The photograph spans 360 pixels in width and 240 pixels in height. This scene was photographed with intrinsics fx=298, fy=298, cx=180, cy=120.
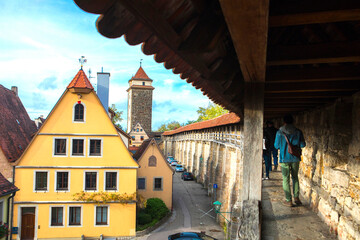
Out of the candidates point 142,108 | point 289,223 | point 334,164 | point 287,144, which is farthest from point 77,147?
point 142,108

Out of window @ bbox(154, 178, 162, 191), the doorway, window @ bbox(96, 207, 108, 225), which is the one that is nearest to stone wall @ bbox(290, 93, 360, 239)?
window @ bbox(96, 207, 108, 225)

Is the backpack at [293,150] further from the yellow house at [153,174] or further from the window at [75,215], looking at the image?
the yellow house at [153,174]

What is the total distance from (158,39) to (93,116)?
16.9m

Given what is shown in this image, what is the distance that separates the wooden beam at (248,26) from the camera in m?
1.65

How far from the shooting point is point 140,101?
205ft

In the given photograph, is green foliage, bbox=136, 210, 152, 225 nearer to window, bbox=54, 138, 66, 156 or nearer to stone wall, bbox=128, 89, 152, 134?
window, bbox=54, 138, 66, 156

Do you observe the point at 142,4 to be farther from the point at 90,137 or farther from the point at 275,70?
the point at 90,137

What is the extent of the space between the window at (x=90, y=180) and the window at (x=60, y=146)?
1945 mm

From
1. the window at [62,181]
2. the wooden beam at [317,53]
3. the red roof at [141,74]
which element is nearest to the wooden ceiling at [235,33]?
the wooden beam at [317,53]

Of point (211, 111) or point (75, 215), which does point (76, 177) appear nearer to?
point (75, 215)

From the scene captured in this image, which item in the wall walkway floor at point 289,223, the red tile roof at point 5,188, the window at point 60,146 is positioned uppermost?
the window at point 60,146

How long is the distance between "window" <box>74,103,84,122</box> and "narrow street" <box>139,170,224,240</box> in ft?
26.7

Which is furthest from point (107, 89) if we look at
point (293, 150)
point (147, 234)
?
point (293, 150)

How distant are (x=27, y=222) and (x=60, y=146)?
4.78m
